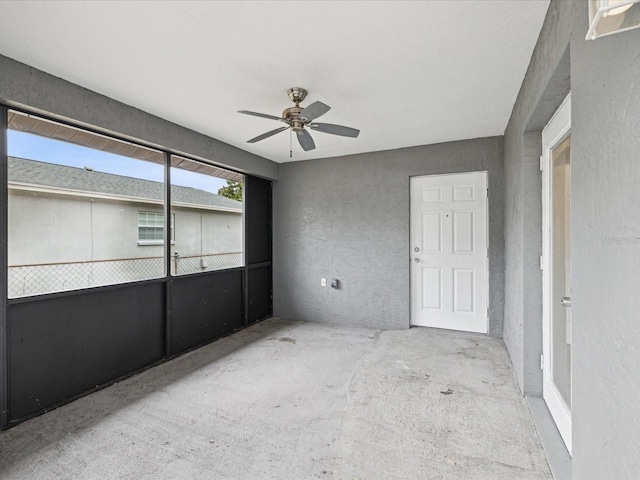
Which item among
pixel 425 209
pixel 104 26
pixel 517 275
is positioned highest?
pixel 104 26

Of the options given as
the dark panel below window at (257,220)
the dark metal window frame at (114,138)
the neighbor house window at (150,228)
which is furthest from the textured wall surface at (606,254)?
the dark panel below window at (257,220)

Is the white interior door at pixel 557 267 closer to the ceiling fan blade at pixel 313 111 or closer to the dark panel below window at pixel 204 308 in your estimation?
the ceiling fan blade at pixel 313 111

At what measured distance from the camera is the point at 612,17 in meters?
0.68

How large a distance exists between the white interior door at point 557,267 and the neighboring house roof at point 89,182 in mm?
3382

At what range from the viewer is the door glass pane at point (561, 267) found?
1918mm

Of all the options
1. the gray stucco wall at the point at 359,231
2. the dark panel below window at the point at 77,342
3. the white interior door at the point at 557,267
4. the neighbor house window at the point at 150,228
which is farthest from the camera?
the gray stucco wall at the point at 359,231

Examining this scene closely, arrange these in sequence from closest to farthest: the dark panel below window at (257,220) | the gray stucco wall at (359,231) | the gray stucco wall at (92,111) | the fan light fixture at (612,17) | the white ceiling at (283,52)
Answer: the fan light fixture at (612,17)
the white ceiling at (283,52)
the gray stucco wall at (92,111)
the gray stucco wall at (359,231)
the dark panel below window at (257,220)

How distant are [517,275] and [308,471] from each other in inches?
87.4

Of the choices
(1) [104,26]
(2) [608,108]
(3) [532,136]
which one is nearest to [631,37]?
(2) [608,108]

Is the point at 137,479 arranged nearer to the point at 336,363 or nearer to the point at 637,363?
the point at 336,363

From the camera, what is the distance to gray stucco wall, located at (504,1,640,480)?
2.68ft

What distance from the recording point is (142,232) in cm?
313

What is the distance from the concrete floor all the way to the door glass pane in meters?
0.43

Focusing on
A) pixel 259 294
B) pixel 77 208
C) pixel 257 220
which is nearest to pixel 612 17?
pixel 77 208
